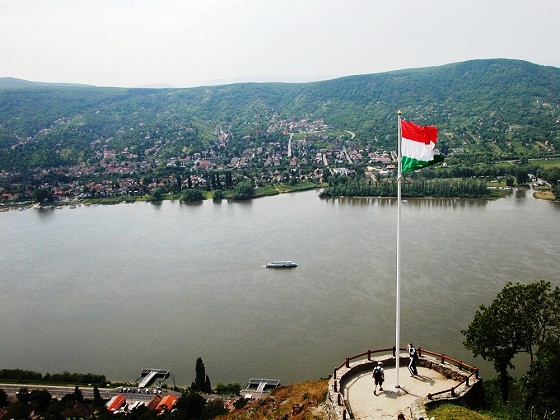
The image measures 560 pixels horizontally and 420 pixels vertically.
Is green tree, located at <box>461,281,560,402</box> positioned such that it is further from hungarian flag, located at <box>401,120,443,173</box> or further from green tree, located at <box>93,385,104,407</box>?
green tree, located at <box>93,385,104,407</box>

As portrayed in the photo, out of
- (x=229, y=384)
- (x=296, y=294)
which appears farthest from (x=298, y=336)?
(x=296, y=294)

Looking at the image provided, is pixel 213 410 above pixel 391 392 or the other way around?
the other way around

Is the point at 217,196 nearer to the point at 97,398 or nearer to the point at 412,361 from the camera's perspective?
the point at 97,398

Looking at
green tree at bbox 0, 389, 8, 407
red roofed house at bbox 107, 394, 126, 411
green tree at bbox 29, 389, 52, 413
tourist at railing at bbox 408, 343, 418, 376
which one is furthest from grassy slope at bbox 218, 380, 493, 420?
green tree at bbox 0, 389, 8, 407

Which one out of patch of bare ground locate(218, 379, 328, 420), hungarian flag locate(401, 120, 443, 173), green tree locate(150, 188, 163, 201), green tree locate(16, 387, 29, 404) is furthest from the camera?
green tree locate(150, 188, 163, 201)

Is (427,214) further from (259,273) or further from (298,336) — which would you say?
(298,336)

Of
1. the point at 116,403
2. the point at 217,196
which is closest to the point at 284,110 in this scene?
the point at 217,196
